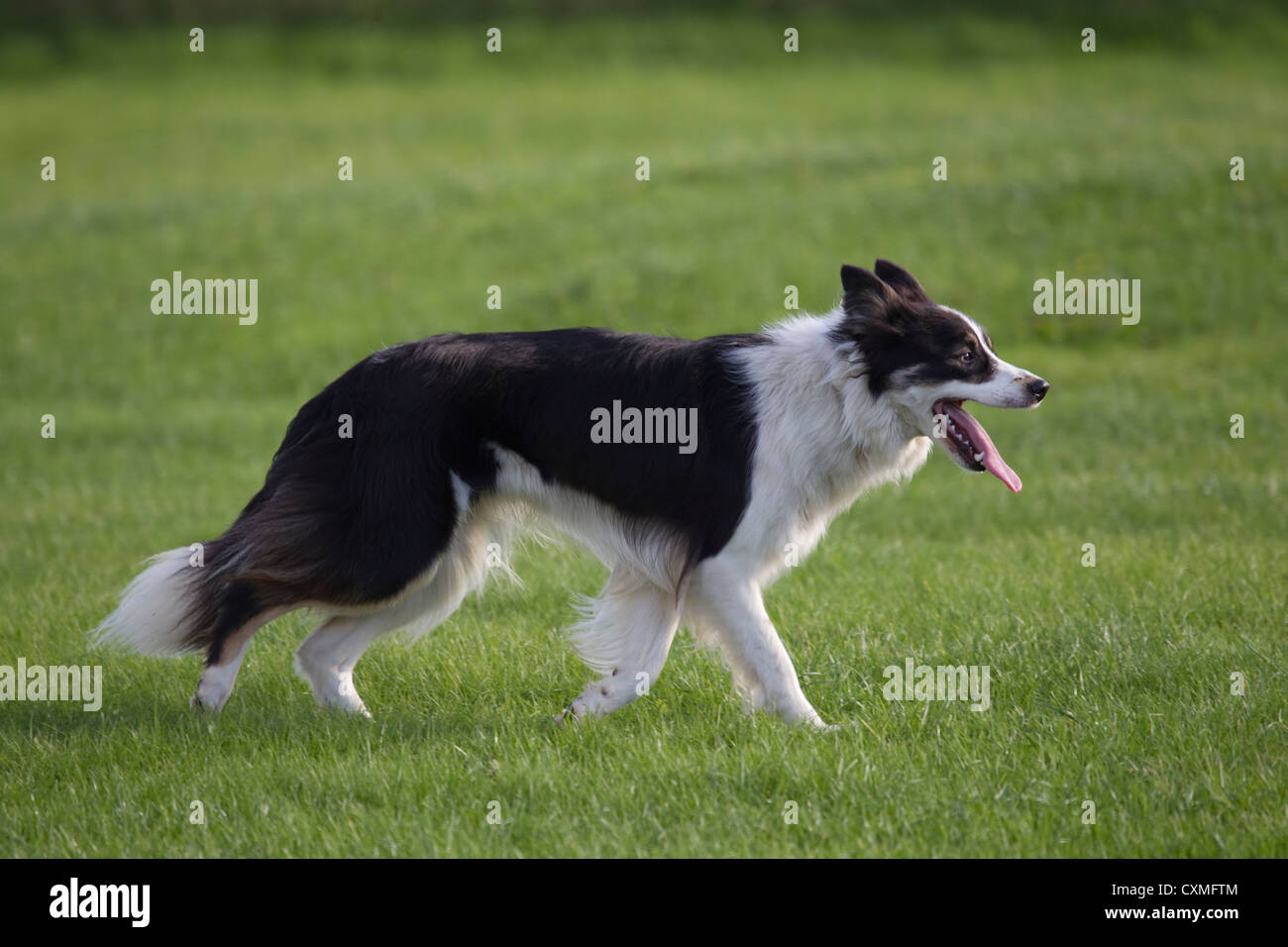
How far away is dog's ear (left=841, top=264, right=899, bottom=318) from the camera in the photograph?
5.82 m

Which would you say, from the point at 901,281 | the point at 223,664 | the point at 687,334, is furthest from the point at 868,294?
the point at 687,334

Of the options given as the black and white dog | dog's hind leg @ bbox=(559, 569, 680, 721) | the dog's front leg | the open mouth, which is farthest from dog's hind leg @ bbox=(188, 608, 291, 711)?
the open mouth

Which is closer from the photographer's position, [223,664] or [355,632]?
[223,664]

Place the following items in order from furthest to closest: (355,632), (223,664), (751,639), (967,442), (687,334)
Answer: (687,334) < (355,632) < (223,664) < (967,442) < (751,639)

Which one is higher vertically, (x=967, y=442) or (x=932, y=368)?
(x=932, y=368)

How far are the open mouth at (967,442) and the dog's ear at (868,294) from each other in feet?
1.58

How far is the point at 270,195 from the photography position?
21.8m

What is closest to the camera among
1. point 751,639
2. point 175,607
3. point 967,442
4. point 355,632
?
point 751,639

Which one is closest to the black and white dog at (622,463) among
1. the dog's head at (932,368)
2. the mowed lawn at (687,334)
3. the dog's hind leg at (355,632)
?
the dog's head at (932,368)

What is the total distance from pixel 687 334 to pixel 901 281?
378 inches

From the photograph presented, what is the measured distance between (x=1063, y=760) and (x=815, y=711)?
113 cm

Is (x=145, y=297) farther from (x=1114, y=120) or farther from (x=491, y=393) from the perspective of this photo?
(x=1114, y=120)

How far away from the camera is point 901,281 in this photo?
20.2 ft

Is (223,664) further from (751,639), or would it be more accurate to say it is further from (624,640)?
(751,639)
